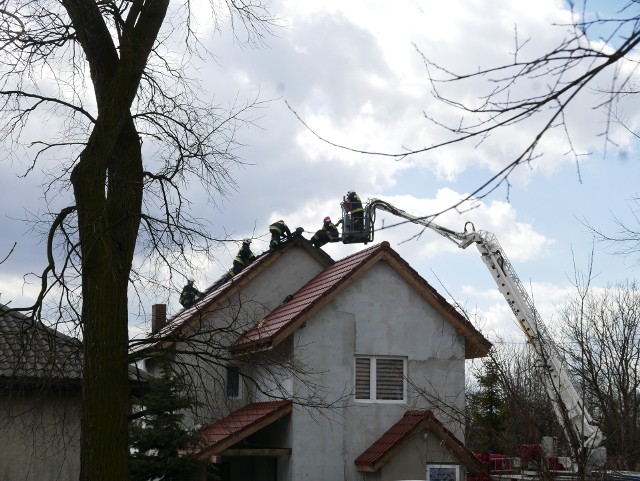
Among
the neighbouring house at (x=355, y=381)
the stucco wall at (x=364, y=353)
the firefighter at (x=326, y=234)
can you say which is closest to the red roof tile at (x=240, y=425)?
the neighbouring house at (x=355, y=381)

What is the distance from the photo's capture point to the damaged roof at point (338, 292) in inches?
904

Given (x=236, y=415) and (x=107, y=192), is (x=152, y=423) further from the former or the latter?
(x=107, y=192)

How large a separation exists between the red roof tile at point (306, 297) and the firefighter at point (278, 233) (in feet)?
Result: 4.98

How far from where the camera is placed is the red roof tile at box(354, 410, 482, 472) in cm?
2198

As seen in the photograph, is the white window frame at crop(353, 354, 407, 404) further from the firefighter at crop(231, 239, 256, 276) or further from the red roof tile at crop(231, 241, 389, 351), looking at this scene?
the firefighter at crop(231, 239, 256, 276)

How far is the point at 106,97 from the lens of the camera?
36.9 ft

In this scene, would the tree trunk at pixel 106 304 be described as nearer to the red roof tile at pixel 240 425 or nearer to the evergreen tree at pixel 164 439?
the evergreen tree at pixel 164 439

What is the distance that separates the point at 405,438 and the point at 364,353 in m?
2.66

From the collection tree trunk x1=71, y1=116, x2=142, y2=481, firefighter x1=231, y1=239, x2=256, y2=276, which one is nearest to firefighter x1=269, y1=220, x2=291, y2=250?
firefighter x1=231, y1=239, x2=256, y2=276

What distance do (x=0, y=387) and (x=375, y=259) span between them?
12.0 m

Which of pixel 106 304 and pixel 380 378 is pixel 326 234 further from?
pixel 106 304

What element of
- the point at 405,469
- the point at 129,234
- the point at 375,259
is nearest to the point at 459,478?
the point at 405,469

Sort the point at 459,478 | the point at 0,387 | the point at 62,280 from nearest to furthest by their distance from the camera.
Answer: the point at 62,280 → the point at 0,387 → the point at 459,478

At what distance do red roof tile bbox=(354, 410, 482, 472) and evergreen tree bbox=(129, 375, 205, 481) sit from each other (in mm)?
4724
